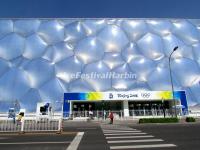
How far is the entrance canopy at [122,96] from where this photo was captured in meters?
48.7

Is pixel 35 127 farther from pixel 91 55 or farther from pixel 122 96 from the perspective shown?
pixel 91 55

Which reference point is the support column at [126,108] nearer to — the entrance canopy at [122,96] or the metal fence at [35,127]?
the entrance canopy at [122,96]

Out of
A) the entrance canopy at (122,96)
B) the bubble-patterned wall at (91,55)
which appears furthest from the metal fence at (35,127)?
the bubble-patterned wall at (91,55)

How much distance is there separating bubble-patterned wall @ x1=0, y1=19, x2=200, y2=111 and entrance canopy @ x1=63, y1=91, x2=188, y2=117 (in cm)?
273

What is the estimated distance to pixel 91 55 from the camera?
5562 centimetres

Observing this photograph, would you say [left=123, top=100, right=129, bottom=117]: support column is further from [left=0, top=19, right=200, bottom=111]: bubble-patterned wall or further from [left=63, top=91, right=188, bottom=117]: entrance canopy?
[left=0, top=19, right=200, bottom=111]: bubble-patterned wall

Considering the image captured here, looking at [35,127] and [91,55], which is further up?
A: [91,55]

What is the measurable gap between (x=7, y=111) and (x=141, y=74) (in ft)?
76.1

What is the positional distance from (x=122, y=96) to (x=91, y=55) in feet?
35.8

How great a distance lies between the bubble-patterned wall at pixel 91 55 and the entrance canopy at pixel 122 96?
8.95 ft

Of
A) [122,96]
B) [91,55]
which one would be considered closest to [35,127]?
[122,96]

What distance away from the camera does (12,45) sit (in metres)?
56.5

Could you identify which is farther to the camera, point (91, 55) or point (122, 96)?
point (91, 55)

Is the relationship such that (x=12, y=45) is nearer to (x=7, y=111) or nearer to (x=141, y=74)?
(x=7, y=111)
